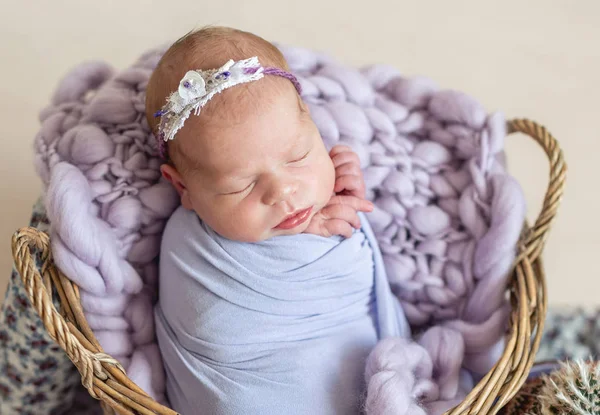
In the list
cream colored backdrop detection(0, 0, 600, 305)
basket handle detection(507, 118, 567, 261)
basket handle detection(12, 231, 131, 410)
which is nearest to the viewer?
basket handle detection(12, 231, 131, 410)

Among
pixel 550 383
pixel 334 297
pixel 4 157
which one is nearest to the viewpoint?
pixel 550 383

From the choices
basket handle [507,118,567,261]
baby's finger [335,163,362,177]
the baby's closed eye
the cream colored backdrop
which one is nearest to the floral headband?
the baby's closed eye

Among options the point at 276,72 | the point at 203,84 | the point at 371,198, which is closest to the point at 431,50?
the point at 371,198

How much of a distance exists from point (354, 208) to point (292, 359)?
0.29m

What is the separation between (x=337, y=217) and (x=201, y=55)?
36 centimetres

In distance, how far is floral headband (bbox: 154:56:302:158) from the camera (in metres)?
1.01

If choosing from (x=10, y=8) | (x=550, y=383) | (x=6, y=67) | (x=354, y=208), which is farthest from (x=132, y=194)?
(x=10, y=8)

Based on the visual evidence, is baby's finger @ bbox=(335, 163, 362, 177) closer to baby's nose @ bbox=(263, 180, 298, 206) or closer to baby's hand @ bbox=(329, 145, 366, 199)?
baby's hand @ bbox=(329, 145, 366, 199)

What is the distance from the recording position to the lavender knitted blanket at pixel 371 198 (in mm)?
1157

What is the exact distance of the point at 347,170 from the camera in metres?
1.20

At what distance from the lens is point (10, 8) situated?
194 cm

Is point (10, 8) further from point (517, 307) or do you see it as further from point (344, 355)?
point (517, 307)

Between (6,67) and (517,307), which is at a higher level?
(6,67)

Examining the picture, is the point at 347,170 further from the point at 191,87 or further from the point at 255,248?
the point at 191,87
